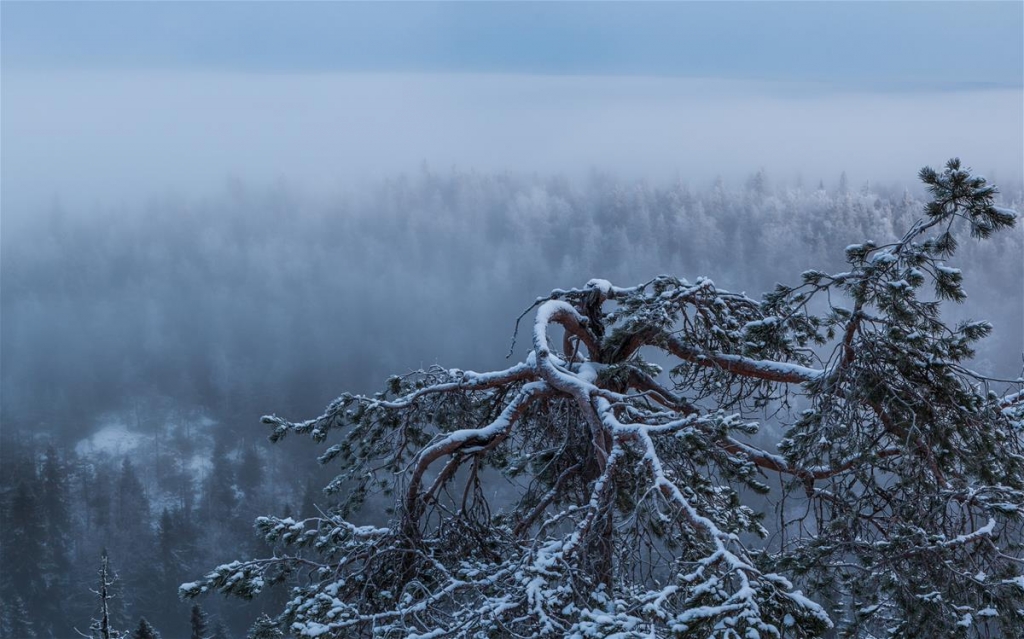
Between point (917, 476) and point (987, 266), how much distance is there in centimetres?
7319

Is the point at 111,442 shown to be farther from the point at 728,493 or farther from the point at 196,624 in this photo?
the point at 728,493

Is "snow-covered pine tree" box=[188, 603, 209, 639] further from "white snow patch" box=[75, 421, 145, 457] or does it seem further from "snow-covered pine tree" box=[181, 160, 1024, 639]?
"white snow patch" box=[75, 421, 145, 457]

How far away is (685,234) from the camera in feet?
368

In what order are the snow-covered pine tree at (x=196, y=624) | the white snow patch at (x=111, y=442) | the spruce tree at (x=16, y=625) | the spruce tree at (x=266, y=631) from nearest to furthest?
the spruce tree at (x=266, y=631) < the snow-covered pine tree at (x=196, y=624) < the spruce tree at (x=16, y=625) < the white snow patch at (x=111, y=442)

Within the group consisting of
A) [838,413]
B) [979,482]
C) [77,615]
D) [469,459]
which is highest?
[838,413]

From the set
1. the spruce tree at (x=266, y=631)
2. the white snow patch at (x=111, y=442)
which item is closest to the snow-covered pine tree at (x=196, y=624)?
the spruce tree at (x=266, y=631)

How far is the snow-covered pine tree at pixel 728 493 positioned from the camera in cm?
510

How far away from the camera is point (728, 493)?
664cm

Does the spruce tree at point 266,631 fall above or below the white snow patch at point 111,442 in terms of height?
above

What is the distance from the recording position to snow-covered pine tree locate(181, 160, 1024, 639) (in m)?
5.10

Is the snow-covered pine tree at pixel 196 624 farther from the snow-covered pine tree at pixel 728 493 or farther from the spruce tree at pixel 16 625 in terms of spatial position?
the snow-covered pine tree at pixel 728 493

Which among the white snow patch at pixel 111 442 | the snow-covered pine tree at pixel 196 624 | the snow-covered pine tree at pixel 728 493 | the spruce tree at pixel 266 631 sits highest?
the snow-covered pine tree at pixel 728 493

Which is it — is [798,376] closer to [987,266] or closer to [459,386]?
[459,386]

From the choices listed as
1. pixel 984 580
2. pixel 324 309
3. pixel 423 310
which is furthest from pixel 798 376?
pixel 324 309
